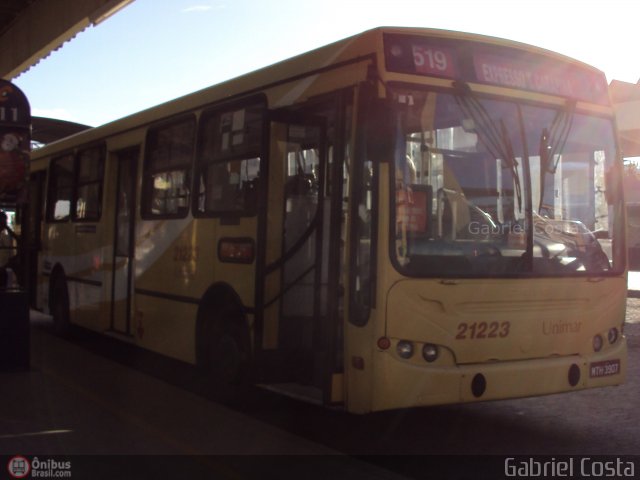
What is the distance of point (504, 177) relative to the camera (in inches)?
240

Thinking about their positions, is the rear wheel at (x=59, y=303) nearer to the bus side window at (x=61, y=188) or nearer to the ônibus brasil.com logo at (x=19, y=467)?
the bus side window at (x=61, y=188)

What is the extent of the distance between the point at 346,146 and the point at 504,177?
4.23 ft

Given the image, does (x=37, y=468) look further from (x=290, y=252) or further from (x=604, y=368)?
(x=604, y=368)

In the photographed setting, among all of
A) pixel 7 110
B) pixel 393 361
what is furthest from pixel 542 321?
pixel 7 110

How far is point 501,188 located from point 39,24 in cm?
1149

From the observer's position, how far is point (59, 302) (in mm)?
12453

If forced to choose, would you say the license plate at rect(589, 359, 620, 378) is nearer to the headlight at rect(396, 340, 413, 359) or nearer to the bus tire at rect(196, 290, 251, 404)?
the headlight at rect(396, 340, 413, 359)

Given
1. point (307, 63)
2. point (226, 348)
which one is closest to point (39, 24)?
point (226, 348)

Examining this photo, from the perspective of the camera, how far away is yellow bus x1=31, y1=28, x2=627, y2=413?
566 centimetres

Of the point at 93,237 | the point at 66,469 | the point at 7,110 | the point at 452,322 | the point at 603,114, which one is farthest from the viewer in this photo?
the point at 93,237

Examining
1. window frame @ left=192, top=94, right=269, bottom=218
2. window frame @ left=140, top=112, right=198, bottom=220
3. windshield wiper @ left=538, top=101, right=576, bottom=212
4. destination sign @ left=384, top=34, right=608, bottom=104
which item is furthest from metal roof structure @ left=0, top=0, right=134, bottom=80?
windshield wiper @ left=538, top=101, right=576, bottom=212

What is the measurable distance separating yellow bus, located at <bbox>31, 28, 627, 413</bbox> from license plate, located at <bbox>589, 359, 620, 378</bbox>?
0.05 feet

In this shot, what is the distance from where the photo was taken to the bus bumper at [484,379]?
550 centimetres

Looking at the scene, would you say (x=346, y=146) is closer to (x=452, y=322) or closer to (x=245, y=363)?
(x=452, y=322)
